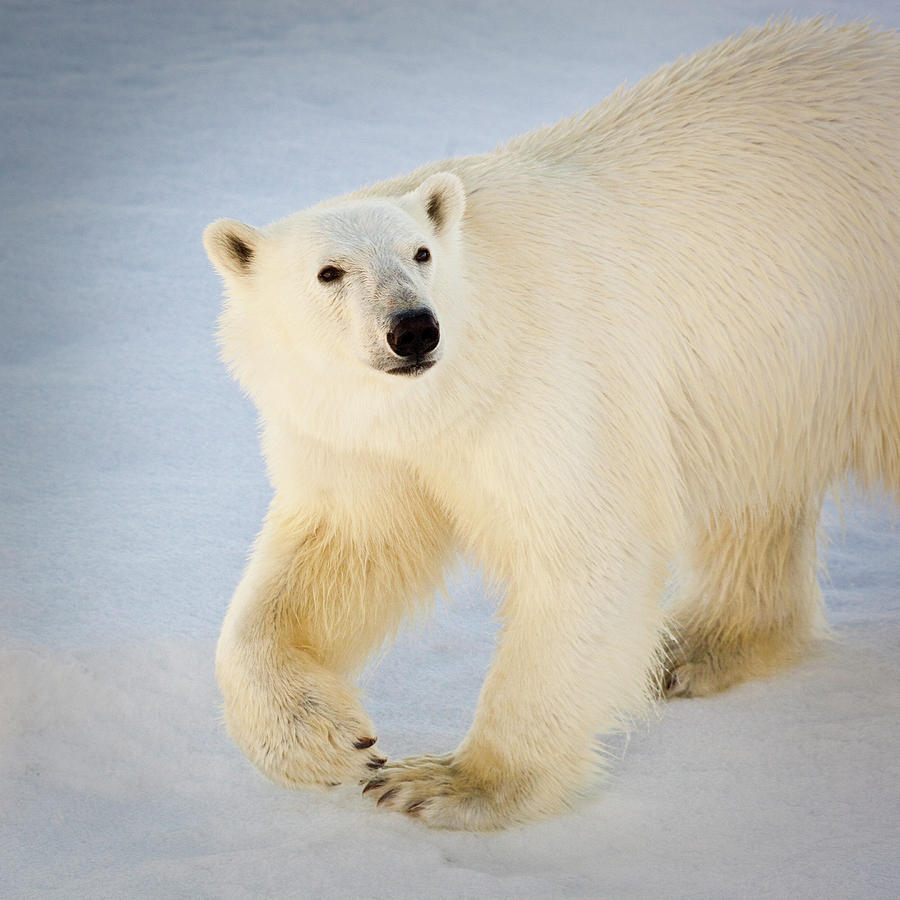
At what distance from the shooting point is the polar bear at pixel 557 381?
2.88 m

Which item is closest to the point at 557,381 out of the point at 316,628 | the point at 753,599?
the point at 316,628

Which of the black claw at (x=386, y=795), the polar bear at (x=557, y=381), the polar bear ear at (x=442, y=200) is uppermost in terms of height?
the polar bear ear at (x=442, y=200)

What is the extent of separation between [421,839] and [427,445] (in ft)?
2.91

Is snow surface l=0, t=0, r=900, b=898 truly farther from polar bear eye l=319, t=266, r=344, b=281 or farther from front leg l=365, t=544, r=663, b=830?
polar bear eye l=319, t=266, r=344, b=281

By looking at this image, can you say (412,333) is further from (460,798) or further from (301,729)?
(460,798)

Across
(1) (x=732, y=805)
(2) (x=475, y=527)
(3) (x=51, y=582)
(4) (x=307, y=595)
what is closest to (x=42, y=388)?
(3) (x=51, y=582)

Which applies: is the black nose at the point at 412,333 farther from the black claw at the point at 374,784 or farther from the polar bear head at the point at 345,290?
the black claw at the point at 374,784

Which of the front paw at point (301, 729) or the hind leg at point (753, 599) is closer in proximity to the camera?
the front paw at point (301, 729)

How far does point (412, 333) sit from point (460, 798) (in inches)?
44.2

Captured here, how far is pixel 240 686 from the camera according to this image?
122 inches

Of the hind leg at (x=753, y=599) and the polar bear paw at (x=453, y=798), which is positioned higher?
the hind leg at (x=753, y=599)

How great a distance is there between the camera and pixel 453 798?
3043 mm

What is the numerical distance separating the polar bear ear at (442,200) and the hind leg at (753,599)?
139cm

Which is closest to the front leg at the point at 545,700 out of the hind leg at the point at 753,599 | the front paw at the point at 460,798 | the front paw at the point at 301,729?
the front paw at the point at 460,798
